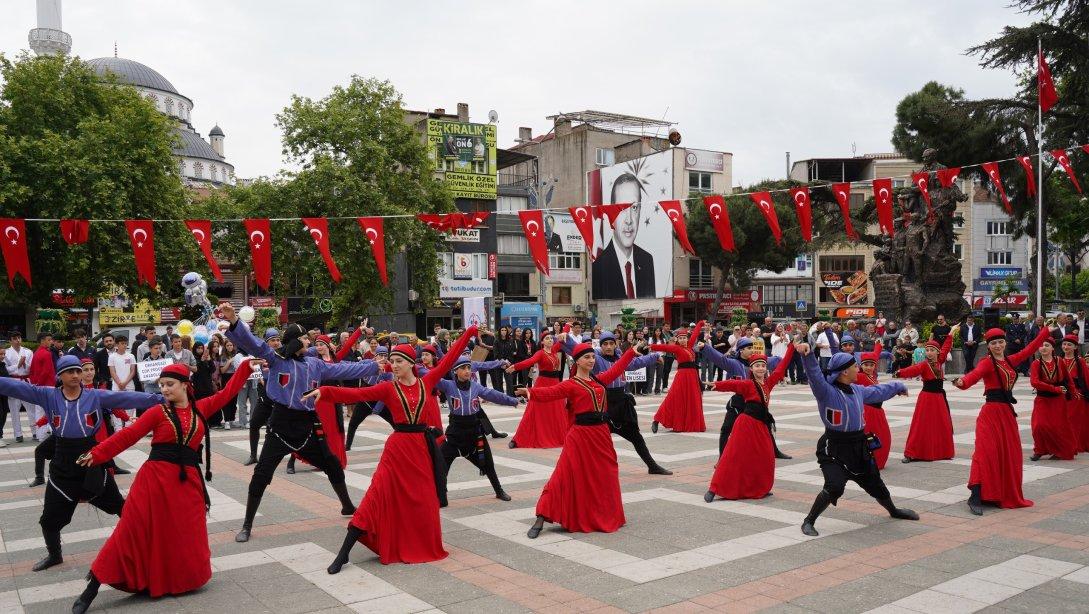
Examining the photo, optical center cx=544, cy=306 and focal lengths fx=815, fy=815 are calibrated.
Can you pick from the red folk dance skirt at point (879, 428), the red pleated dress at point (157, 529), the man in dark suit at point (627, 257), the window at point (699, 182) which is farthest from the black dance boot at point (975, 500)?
the window at point (699, 182)

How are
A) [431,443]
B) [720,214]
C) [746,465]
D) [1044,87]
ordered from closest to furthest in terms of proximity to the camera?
1. [431,443]
2. [746,465]
3. [720,214]
4. [1044,87]

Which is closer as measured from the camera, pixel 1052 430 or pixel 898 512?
pixel 898 512

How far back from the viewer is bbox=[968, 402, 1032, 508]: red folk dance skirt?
802cm

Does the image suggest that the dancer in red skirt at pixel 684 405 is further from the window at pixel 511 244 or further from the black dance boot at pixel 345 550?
the window at pixel 511 244

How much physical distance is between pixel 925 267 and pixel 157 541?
85.9 feet

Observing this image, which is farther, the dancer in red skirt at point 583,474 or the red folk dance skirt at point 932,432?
the red folk dance skirt at point 932,432

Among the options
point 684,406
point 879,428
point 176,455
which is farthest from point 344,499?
point 684,406

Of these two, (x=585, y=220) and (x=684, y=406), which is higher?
(x=585, y=220)

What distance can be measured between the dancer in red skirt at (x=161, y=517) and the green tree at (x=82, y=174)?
79.6 ft

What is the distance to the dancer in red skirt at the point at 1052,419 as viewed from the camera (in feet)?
33.8

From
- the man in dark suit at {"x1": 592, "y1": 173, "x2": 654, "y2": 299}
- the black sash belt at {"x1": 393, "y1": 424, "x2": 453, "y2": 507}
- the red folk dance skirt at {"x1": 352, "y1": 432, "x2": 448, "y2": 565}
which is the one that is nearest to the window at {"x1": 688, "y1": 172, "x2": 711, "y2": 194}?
the man in dark suit at {"x1": 592, "y1": 173, "x2": 654, "y2": 299}

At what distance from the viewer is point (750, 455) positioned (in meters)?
8.73

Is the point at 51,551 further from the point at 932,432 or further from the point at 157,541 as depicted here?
the point at 932,432

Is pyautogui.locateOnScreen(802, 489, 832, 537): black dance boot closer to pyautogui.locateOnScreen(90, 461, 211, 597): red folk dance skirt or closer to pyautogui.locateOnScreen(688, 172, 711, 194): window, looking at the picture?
pyautogui.locateOnScreen(90, 461, 211, 597): red folk dance skirt
